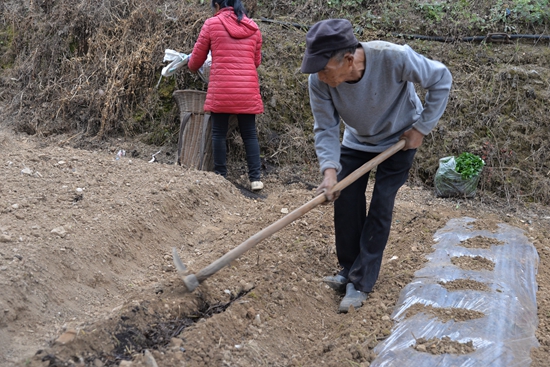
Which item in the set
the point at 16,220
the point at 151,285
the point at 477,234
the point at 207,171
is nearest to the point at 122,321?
the point at 151,285

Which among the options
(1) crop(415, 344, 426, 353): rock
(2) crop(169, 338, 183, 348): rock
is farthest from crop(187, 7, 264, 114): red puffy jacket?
(1) crop(415, 344, 426, 353): rock

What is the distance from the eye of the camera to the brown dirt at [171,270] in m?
2.73

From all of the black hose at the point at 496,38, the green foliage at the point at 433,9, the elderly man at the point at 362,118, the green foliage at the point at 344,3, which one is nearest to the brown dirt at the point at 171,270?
the elderly man at the point at 362,118

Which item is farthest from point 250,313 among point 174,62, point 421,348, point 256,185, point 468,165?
point 174,62

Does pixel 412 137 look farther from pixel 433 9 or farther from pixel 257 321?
pixel 433 9

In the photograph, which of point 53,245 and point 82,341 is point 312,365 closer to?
point 82,341

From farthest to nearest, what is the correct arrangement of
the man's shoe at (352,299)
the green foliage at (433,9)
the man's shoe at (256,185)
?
the green foliage at (433,9) < the man's shoe at (256,185) < the man's shoe at (352,299)

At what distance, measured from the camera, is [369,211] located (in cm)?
324

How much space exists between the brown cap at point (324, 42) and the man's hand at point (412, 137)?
26.4 inches

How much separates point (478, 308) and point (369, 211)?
0.78m

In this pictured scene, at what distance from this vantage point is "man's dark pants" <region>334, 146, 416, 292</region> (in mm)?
3176

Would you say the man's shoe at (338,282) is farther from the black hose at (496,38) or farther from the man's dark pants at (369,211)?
the black hose at (496,38)

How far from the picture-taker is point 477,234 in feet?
13.5

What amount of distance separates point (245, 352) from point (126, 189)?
2258 mm
